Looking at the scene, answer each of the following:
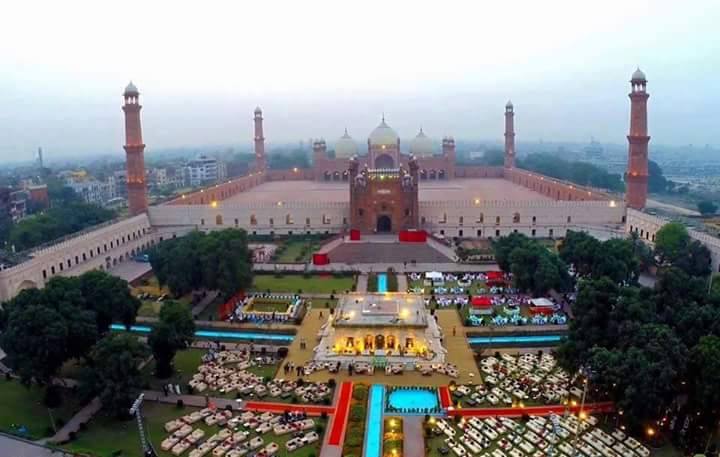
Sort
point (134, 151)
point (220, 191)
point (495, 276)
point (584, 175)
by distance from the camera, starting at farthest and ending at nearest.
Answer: point (584, 175)
point (220, 191)
point (134, 151)
point (495, 276)

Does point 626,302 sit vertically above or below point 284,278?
above

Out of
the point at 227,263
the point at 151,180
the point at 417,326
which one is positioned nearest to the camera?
the point at 417,326

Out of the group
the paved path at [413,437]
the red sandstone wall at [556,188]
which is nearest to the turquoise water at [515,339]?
the paved path at [413,437]

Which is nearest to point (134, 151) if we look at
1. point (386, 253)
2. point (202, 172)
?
point (386, 253)

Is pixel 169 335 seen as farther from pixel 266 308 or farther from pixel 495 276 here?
pixel 495 276

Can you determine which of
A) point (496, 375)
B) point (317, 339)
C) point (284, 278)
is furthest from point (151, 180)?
point (496, 375)

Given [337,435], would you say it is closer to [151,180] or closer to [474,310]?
[474,310]

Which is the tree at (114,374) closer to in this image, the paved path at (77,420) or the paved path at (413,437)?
the paved path at (77,420)

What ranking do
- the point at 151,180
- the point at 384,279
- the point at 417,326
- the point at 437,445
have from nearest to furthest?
the point at 437,445 < the point at 417,326 < the point at 384,279 < the point at 151,180
